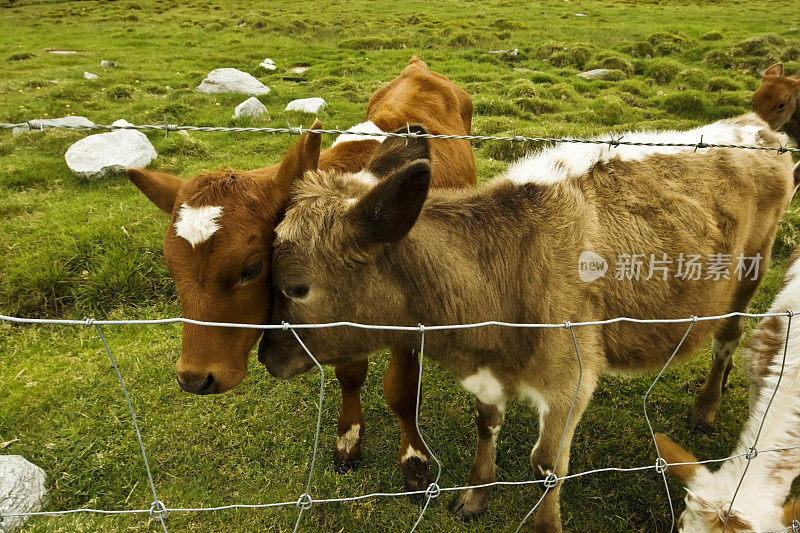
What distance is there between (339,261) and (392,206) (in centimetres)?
40

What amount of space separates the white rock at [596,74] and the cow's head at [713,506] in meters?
13.3

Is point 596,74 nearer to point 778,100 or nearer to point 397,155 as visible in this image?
point 778,100

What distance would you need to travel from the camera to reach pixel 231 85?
1209cm

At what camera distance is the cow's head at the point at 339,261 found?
2.21m

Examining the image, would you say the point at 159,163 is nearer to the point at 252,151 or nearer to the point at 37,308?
the point at 252,151

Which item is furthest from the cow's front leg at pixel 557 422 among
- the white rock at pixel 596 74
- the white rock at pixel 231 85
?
the white rock at pixel 596 74

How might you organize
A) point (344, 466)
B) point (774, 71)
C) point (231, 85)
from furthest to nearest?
point (231, 85) < point (774, 71) < point (344, 466)

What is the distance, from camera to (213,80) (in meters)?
12.2

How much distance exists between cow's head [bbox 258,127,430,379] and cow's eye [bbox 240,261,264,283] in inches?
3.0

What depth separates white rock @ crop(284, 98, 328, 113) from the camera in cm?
1038

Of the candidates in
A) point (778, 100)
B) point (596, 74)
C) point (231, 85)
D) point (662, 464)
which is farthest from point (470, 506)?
point (596, 74)

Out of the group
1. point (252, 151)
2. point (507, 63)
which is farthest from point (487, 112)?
point (507, 63)

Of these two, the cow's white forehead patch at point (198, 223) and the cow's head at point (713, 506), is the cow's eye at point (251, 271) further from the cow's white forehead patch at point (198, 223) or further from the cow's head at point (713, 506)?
the cow's head at point (713, 506)

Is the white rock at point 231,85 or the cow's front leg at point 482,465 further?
the white rock at point 231,85
